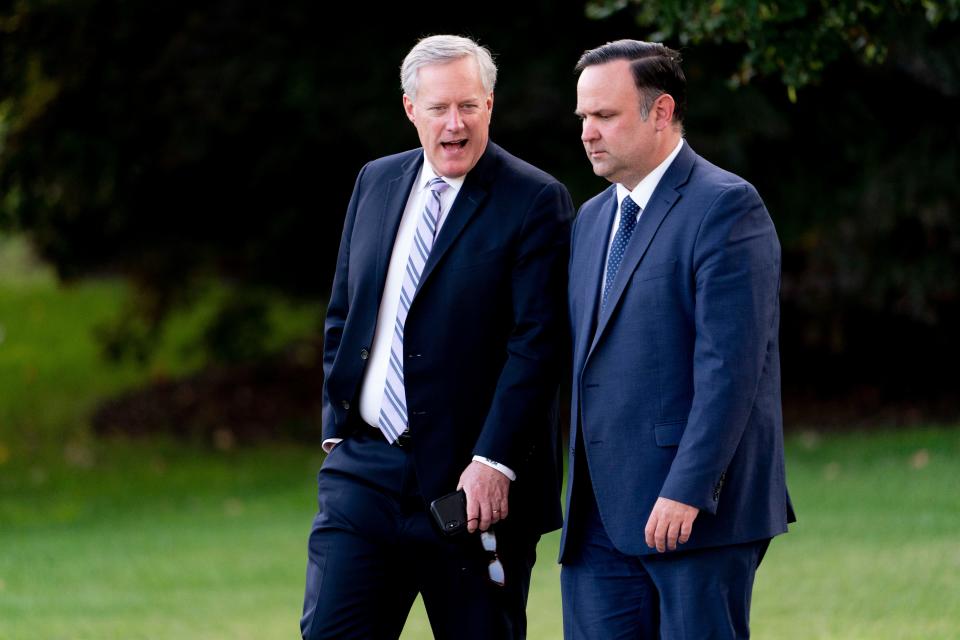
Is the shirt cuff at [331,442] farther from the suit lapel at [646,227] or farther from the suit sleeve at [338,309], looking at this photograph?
the suit lapel at [646,227]

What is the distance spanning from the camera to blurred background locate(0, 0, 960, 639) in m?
11.3

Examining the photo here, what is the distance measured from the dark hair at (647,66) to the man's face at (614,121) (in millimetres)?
19

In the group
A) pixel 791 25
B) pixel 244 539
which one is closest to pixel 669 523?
pixel 791 25

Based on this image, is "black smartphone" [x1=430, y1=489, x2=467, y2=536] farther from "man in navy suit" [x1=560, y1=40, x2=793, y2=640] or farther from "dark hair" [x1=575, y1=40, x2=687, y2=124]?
"dark hair" [x1=575, y1=40, x2=687, y2=124]

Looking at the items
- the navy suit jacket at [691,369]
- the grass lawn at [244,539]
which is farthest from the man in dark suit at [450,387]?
the grass lawn at [244,539]

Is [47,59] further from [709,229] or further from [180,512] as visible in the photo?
[709,229]

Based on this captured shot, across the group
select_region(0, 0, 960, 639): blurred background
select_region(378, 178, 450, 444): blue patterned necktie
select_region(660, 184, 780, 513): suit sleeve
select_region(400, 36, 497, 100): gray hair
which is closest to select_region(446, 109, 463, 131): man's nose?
select_region(400, 36, 497, 100): gray hair

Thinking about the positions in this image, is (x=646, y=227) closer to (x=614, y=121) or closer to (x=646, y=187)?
(x=646, y=187)

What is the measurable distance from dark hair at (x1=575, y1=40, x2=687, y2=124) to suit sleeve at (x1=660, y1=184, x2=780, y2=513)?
1.19ft

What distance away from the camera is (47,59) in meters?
13.4

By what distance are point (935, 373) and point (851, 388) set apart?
3.48 ft

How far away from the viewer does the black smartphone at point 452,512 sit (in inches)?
170

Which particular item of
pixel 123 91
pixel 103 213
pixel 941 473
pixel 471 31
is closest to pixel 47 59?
pixel 123 91

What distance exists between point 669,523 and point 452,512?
80cm
